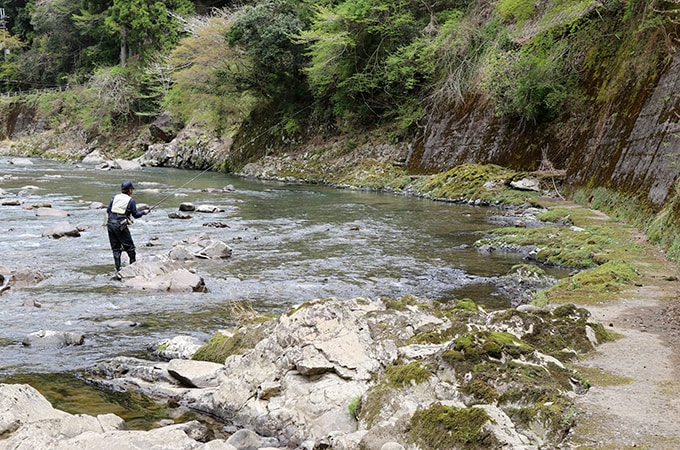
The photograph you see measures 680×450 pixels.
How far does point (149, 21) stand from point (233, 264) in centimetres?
3993

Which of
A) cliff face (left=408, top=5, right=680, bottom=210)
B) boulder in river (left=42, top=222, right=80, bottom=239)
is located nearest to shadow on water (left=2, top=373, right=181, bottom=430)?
boulder in river (left=42, top=222, right=80, bottom=239)

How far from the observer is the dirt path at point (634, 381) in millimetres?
3710

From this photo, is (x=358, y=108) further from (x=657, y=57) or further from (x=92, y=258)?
(x=92, y=258)

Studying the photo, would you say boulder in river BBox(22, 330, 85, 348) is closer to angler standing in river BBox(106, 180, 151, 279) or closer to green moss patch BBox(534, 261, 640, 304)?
angler standing in river BBox(106, 180, 151, 279)

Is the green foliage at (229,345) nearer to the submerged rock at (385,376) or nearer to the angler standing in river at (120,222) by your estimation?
the submerged rock at (385,376)

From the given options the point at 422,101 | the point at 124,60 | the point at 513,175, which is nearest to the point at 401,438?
the point at 513,175

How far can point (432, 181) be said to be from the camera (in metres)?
22.7

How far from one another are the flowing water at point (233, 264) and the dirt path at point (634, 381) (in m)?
2.00

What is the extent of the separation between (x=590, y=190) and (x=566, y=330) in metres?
11.6

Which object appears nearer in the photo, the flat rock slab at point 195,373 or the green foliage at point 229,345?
the flat rock slab at point 195,373

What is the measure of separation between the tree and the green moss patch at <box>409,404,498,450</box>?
1720 inches

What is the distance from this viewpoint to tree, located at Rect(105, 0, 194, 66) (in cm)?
4462

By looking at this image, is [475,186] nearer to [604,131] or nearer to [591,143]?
[591,143]

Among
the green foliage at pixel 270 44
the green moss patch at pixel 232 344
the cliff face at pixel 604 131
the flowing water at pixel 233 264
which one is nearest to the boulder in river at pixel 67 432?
the green moss patch at pixel 232 344
